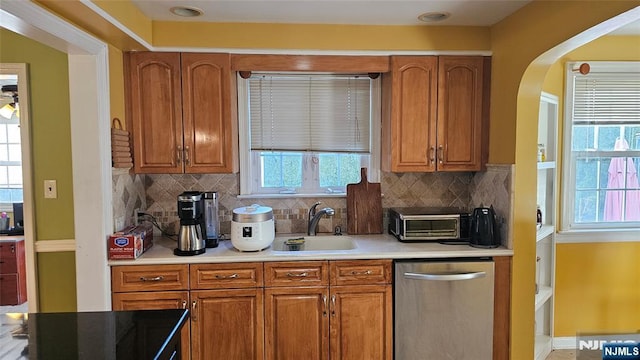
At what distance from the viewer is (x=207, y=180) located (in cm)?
286

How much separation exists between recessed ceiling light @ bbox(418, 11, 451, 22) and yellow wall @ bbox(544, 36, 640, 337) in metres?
1.98

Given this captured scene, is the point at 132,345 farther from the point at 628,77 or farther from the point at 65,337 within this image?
the point at 628,77

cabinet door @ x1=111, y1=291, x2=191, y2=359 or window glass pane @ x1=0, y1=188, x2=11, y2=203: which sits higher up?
window glass pane @ x1=0, y1=188, x2=11, y2=203

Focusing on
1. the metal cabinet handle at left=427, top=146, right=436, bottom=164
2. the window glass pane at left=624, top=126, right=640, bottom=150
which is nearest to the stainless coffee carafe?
the metal cabinet handle at left=427, top=146, right=436, bottom=164

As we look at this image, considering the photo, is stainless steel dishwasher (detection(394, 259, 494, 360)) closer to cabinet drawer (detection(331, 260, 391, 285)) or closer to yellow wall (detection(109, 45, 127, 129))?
cabinet drawer (detection(331, 260, 391, 285))

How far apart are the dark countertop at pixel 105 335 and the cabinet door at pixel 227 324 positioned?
0.86 meters

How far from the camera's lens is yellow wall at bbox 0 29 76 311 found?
248 centimetres

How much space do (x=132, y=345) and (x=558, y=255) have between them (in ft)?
10.00

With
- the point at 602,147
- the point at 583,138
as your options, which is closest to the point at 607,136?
the point at 602,147

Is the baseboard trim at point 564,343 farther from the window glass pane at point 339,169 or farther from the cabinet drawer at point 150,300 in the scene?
the cabinet drawer at point 150,300

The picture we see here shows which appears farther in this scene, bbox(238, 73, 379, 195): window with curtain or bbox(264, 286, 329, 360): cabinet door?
bbox(238, 73, 379, 195): window with curtain

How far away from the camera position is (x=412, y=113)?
8.66 ft

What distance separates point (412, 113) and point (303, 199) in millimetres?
1027

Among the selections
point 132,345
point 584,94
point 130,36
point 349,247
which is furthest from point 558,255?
point 130,36
